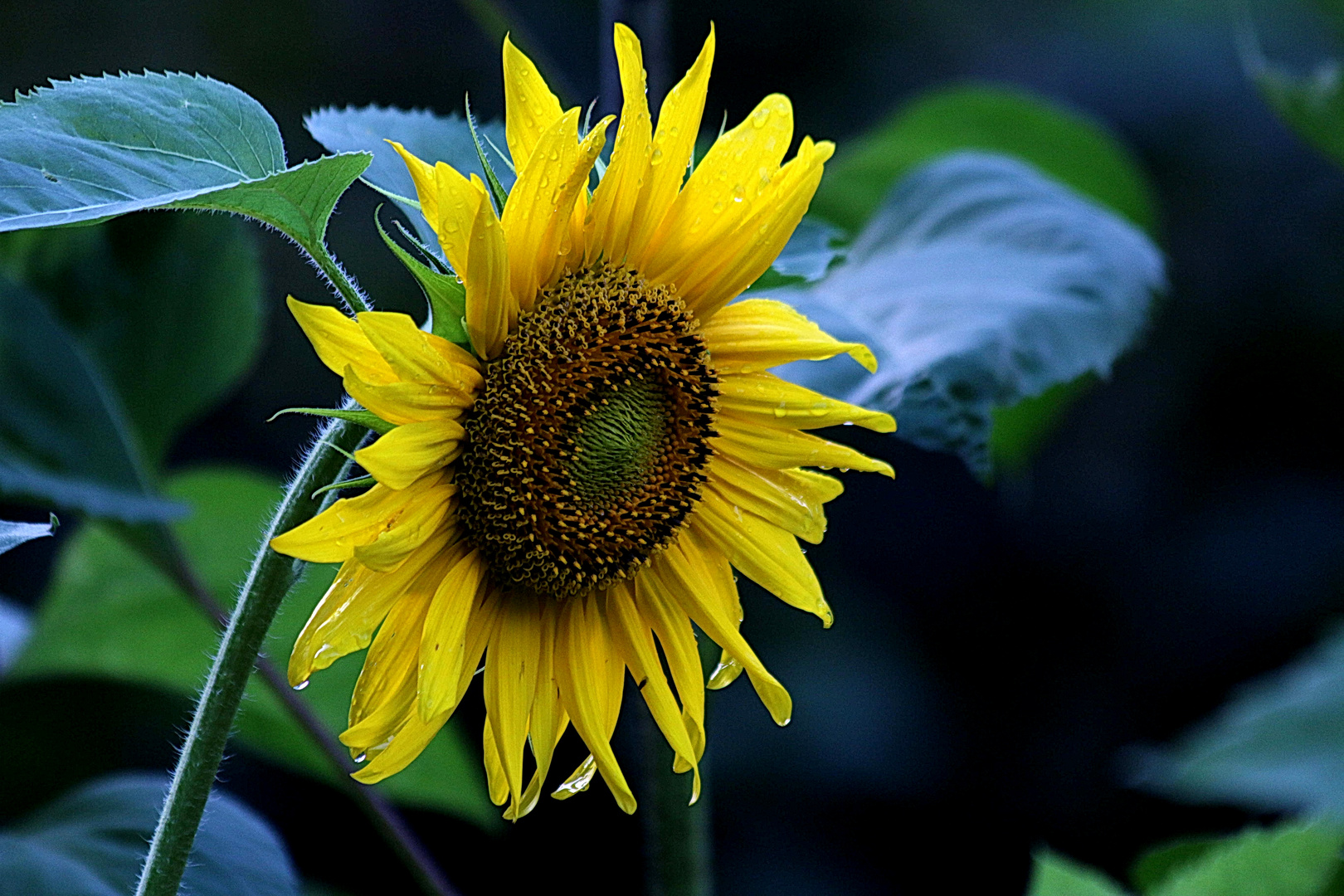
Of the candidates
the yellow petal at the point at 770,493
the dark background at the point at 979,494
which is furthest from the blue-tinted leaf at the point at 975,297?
the dark background at the point at 979,494

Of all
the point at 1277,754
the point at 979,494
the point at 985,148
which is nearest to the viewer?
the point at 1277,754

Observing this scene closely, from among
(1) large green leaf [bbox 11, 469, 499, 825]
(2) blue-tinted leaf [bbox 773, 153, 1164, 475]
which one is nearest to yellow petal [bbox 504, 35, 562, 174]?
(2) blue-tinted leaf [bbox 773, 153, 1164, 475]

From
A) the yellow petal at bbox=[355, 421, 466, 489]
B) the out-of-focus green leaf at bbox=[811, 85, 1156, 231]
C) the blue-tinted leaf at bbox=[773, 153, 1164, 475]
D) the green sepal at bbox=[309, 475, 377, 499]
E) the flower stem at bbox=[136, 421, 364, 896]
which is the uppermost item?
the out-of-focus green leaf at bbox=[811, 85, 1156, 231]

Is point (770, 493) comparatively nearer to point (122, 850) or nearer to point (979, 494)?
point (122, 850)

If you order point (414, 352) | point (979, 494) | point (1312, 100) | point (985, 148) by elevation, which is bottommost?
point (414, 352)

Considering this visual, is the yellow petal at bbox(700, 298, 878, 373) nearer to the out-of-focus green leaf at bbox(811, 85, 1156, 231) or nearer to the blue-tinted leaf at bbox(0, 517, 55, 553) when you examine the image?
the blue-tinted leaf at bbox(0, 517, 55, 553)

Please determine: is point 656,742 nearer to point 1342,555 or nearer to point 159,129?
point 159,129

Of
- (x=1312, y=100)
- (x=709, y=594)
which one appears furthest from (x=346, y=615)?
(x=1312, y=100)
